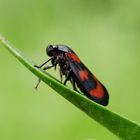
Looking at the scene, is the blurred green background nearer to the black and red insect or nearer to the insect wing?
the black and red insect

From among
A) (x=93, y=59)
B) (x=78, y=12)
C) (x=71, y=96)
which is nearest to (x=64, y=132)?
(x=93, y=59)

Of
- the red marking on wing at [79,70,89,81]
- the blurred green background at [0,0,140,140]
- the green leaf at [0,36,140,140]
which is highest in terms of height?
the green leaf at [0,36,140,140]

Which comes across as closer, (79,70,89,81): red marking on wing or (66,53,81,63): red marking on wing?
(79,70,89,81): red marking on wing

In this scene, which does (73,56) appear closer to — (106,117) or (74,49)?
(106,117)

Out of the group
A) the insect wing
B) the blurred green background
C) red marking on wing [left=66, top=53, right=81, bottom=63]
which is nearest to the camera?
the insect wing

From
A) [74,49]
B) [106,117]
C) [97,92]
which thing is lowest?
[74,49]

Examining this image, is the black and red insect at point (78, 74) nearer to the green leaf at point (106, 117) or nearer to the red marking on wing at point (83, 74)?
the red marking on wing at point (83, 74)

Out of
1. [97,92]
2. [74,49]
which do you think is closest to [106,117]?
[97,92]

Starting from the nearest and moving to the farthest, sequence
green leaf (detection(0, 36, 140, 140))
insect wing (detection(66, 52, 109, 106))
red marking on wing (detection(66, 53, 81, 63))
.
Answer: green leaf (detection(0, 36, 140, 140)), insect wing (detection(66, 52, 109, 106)), red marking on wing (detection(66, 53, 81, 63))

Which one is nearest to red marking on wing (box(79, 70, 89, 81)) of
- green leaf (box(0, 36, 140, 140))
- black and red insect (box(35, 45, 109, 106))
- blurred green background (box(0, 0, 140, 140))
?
black and red insect (box(35, 45, 109, 106))
